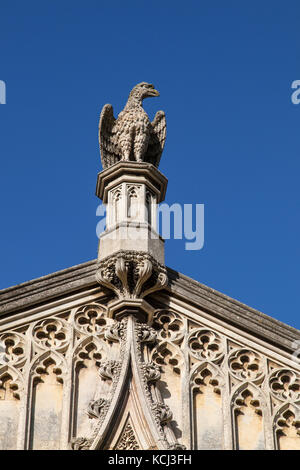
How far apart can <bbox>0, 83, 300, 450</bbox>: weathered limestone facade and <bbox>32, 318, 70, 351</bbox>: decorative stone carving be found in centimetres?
1

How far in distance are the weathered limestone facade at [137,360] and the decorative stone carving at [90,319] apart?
0.02 metres

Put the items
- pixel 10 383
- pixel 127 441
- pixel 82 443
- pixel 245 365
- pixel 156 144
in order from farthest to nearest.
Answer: pixel 156 144, pixel 245 365, pixel 10 383, pixel 127 441, pixel 82 443

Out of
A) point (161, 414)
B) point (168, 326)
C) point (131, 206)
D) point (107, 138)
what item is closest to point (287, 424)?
point (161, 414)

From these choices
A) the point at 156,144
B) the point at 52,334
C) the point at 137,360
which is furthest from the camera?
the point at 156,144

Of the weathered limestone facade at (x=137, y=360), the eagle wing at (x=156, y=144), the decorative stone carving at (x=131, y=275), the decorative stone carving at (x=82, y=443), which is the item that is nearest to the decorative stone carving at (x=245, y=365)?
the weathered limestone facade at (x=137, y=360)

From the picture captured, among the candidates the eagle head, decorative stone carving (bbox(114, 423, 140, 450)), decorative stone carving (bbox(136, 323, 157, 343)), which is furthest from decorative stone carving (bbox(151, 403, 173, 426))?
the eagle head

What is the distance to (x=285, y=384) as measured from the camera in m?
18.8

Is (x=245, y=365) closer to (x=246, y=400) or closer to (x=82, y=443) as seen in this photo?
(x=246, y=400)

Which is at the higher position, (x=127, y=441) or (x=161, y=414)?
(x=161, y=414)

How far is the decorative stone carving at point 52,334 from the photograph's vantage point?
18.5 meters

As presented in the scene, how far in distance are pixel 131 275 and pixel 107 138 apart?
2.61 metres

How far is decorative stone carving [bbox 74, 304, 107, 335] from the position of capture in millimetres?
18770
